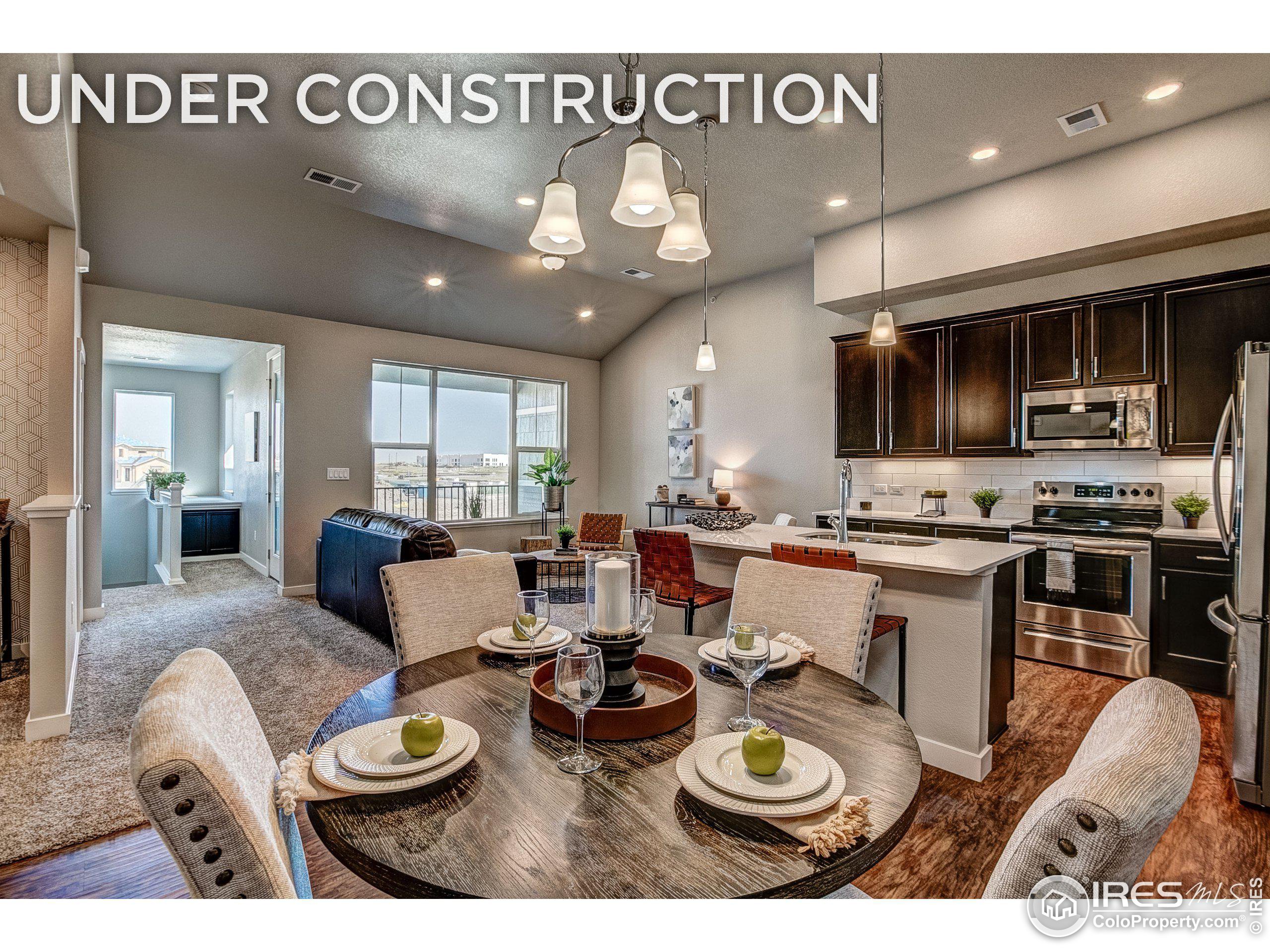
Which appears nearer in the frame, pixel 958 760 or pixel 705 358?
pixel 958 760

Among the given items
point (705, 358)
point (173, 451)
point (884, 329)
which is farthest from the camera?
point (173, 451)

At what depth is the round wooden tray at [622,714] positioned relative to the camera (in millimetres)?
1080

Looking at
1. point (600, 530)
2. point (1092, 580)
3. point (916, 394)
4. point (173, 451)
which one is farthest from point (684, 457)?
point (173, 451)

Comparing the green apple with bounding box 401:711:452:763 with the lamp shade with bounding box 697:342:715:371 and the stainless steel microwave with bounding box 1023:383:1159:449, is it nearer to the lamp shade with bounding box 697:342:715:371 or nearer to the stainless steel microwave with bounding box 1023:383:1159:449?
the lamp shade with bounding box 697:342:715:371

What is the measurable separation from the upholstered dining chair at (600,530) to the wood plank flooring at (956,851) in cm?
382

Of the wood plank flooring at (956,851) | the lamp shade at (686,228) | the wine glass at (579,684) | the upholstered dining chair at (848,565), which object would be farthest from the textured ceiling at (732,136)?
the wood plank flooring at (956,851)

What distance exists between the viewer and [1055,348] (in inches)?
151

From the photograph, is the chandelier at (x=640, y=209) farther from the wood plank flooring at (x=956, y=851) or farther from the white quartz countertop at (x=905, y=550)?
the wood plank flooring at (x=956, y=851)

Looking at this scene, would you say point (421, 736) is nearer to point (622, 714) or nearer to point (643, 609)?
point (622, 714)

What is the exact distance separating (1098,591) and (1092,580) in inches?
2.5

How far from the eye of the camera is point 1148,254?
361cm

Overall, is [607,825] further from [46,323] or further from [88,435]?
[88,435]

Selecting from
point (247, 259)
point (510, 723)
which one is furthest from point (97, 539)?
point (510, 723)

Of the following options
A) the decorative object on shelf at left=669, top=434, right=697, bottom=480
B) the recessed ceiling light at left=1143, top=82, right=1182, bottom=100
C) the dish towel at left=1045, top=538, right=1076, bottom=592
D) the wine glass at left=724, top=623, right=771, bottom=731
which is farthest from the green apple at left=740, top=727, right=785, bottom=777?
the decorative object on shelf at left=669, top=434, right=697, bottom=480
